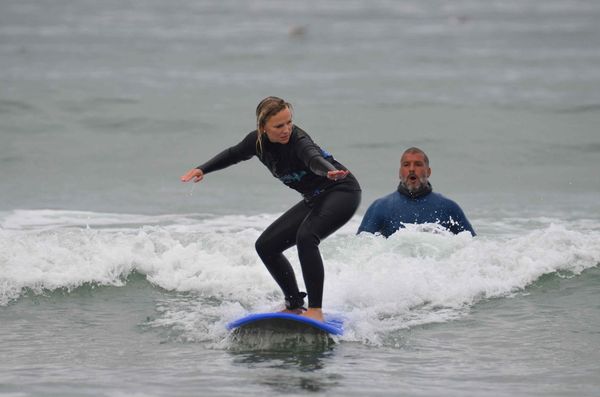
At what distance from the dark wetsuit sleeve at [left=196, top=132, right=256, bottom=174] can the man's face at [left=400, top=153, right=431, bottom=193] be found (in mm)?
2591

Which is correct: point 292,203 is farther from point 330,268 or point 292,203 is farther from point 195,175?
point 195,175

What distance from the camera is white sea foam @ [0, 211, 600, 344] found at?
920 centimetres

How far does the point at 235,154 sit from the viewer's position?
789 cm

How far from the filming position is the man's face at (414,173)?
10148 mm

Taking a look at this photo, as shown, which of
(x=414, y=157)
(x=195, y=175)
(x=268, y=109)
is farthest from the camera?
(x=414, y=157)

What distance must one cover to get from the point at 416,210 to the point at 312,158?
9.80 ft

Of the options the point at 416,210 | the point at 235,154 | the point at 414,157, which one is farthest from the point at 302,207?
the point at 416,210

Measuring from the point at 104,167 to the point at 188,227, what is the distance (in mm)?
4985

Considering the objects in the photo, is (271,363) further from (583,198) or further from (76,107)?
(76,107)

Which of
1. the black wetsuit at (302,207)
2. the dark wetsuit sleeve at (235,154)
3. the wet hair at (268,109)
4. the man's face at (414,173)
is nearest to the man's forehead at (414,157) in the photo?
the man's face at (414,173)

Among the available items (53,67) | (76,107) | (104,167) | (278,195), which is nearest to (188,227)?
(278,195)

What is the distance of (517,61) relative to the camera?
89.5ft

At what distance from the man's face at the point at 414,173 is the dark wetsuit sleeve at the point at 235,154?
2591mm

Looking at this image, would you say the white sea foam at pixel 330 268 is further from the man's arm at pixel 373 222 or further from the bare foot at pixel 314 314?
the bare foot at pixel 314 314
